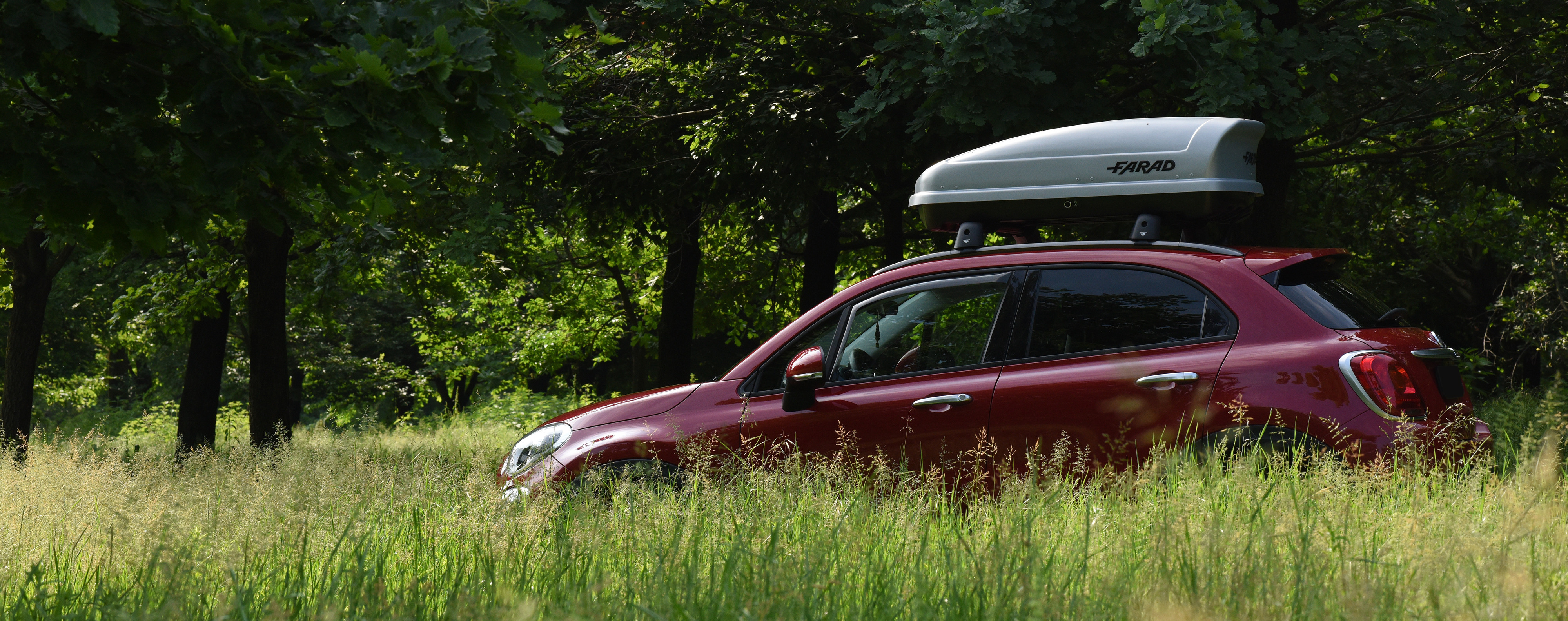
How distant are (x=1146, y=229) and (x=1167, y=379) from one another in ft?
3.13

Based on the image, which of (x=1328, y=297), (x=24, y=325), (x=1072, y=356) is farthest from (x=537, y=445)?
(x=24, y=325)

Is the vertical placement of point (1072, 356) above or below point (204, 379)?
above

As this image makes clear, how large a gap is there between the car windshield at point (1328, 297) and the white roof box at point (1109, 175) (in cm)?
59

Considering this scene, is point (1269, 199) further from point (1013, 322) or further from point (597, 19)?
point (597, 19)

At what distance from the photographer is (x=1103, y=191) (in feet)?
17.7

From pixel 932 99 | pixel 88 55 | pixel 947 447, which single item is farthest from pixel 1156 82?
pixel 88 55

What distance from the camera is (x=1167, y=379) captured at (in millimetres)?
4641

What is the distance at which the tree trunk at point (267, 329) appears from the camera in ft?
43.5

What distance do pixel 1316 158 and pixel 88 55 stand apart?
12.7 meters

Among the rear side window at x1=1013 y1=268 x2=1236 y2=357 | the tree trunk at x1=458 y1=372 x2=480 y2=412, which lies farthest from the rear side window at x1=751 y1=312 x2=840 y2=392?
the tree trunk at x1=458 y1=372 x2=480 y2=412

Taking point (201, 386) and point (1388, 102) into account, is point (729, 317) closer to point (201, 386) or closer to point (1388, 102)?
point (201, 386)

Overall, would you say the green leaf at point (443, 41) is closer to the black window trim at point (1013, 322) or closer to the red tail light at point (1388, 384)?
the black window trim at point (1013, 322)

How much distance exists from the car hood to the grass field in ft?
2.09

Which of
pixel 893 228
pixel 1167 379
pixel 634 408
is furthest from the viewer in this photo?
pixel 893 228
